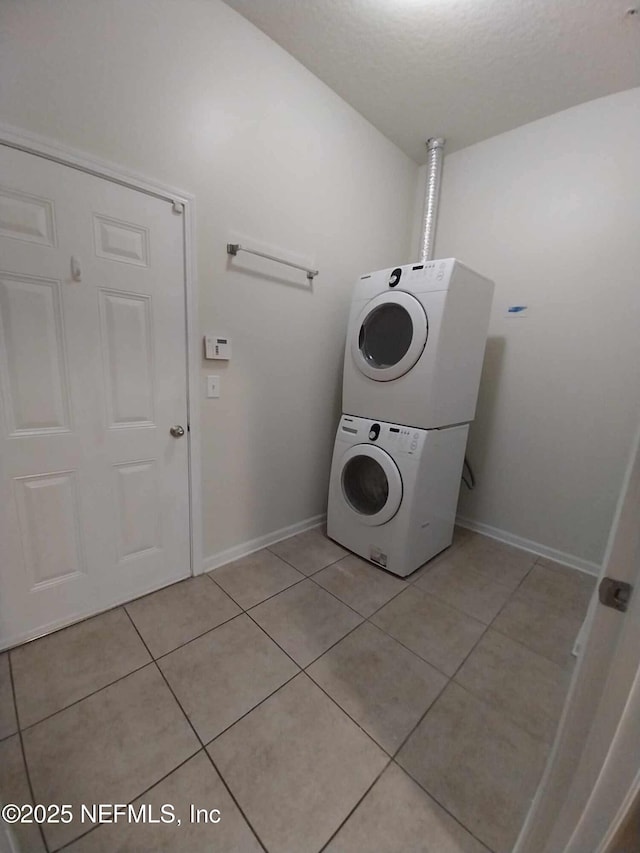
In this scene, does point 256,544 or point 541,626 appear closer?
point 541,626

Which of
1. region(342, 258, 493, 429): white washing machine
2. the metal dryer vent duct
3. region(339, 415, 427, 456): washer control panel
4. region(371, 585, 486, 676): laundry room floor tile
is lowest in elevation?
region(371, 585, 486, 676): laundry room floor tile

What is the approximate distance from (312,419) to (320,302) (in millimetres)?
769

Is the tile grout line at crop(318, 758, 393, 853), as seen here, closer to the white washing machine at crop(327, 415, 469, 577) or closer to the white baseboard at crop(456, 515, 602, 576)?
→ the white washing machine at crop(327, 415, 469, 577)

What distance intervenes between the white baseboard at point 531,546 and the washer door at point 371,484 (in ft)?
3.20

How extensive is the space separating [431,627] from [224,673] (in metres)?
0.93

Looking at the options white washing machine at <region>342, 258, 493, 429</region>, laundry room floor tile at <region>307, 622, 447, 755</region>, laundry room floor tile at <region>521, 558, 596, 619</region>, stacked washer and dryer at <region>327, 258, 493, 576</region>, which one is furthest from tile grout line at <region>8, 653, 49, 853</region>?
laundry room floor tile at <region>521, 558, 596, 619</region>

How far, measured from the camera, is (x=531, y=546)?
7.25 feet

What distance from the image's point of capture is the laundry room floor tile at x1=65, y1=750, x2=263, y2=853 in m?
0.80

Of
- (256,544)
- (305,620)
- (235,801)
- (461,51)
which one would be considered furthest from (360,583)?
(461,51)

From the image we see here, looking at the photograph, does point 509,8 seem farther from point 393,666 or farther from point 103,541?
point 103,541

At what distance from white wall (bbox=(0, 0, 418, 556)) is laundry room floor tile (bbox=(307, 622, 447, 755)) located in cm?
91

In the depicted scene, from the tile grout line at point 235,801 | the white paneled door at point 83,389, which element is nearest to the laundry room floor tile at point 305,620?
the tile grout line at point 235,801

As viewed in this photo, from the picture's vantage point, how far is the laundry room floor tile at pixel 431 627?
137 cm

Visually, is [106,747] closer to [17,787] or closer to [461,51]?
[17,787]
